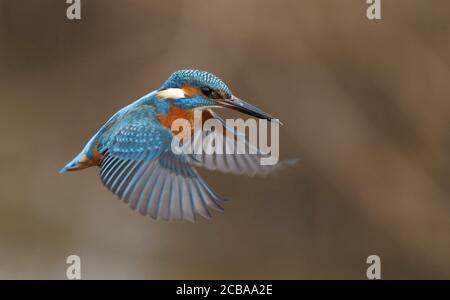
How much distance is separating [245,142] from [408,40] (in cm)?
236

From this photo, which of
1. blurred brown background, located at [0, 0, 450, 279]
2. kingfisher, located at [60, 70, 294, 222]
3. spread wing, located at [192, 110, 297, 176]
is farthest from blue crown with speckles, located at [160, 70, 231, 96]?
blurred brown background, located at [0, 0, 450, 279]

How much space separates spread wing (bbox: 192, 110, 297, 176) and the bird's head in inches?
5.5

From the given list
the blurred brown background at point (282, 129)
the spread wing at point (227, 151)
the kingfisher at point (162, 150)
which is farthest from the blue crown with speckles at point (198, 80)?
the blurred brown background at point (282, 129)

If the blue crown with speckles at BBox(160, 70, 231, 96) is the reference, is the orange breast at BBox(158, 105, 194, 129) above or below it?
below

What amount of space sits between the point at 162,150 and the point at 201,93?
0.14 m

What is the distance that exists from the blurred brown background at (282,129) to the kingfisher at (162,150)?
2.11m

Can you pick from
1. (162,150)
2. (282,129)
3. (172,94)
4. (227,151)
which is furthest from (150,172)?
(282,129)

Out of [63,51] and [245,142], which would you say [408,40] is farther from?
[245,142]

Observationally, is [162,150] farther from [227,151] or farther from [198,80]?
[227,151]

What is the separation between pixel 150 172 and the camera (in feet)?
4.45

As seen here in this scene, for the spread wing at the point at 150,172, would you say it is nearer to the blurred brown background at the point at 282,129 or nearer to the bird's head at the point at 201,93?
the bird's head at the point at 201,93

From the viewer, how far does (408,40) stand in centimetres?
374

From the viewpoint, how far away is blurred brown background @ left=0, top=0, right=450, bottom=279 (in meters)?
3.66

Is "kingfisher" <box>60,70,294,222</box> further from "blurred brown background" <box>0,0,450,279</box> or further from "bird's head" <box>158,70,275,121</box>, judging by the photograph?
"blurred brown background" <box>0,0,450,279</box>
